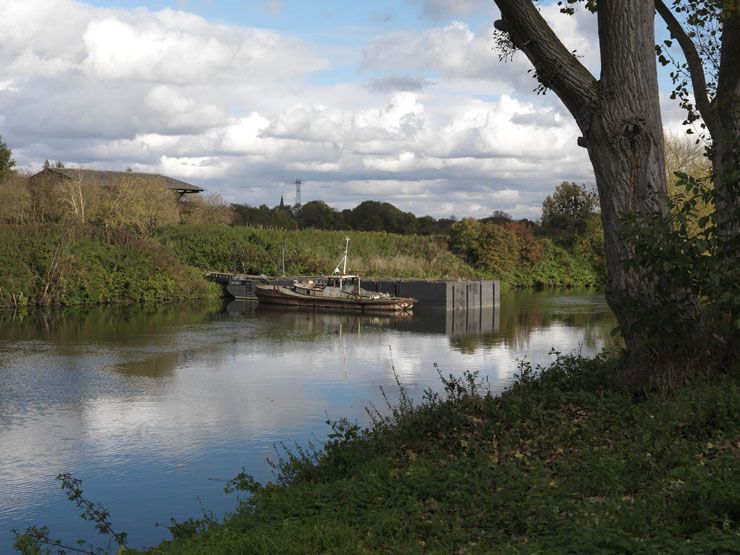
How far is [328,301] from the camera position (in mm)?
37438

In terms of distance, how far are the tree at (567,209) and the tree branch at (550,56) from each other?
55273 millimetres

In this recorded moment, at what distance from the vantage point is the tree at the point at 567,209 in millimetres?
63656

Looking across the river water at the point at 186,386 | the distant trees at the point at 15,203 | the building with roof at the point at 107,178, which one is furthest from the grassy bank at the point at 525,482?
the building with roof at the point at 107,178

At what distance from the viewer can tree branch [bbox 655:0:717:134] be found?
1100cm

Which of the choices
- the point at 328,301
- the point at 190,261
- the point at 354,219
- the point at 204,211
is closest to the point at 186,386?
the point at 328,301

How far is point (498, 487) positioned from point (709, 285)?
9.03 ft

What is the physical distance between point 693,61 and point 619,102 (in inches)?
134

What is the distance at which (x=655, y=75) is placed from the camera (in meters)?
8.84

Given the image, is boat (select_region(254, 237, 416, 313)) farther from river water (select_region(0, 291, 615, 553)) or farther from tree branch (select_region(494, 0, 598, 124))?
tree branch (select_region(494, 0, 598, 124))

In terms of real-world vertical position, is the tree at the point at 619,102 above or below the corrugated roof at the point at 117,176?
below

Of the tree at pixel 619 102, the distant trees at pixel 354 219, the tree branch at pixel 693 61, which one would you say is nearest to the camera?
the tree at pixel 619 102

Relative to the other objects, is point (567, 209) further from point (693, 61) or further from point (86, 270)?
point (693, 61)

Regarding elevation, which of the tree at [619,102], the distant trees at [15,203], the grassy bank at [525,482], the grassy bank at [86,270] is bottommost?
the grassy bank at [525,482]

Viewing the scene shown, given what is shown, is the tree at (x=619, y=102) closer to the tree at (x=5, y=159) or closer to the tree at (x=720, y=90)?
the tree at (x=720, y=90)
